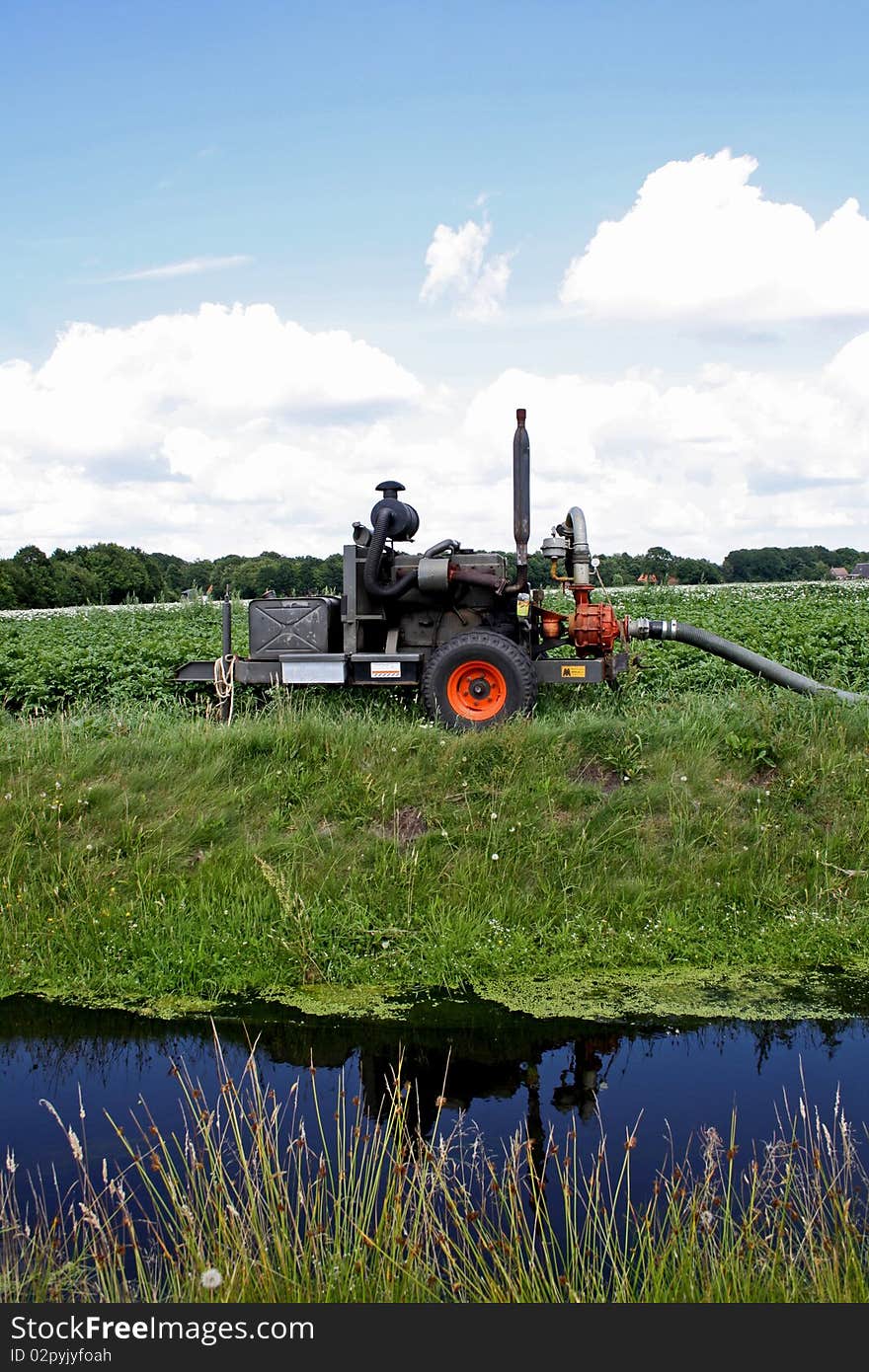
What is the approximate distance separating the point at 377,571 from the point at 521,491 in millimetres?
1453

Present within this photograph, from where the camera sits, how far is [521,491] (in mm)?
9773

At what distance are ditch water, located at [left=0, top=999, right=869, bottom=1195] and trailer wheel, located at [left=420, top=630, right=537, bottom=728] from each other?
3.64 m

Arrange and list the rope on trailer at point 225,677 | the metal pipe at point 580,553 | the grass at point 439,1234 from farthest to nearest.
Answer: the rope on trailer at point 225,677, the metal pipe at point 580,553, the grass at point 439,1234

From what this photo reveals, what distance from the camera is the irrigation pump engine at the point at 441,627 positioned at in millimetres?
9805

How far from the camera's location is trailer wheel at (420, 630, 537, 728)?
9.71 meters

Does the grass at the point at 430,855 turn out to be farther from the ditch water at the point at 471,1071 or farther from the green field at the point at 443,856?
the ditch water at the point at 471,1071

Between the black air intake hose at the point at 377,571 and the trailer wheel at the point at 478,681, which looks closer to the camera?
the trailer wheel at the point at 478,681

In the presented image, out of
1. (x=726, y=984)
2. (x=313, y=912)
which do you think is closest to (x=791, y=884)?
(x=726, y=984)

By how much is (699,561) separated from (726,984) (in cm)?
2177

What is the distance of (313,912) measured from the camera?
7.35 metres

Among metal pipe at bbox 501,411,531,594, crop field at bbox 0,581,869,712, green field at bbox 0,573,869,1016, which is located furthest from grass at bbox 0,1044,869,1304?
crop field at bbox 0,581,869,712

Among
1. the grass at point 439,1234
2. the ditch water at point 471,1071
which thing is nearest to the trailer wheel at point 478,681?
the ditch water at point 471,1071

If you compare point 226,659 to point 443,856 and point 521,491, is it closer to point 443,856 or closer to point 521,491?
point 521,491

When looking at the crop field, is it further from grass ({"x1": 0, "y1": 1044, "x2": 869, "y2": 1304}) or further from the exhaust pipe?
grass ({"x1": 0, "y1": 1044, "x2": 869, "y2": 1304})
